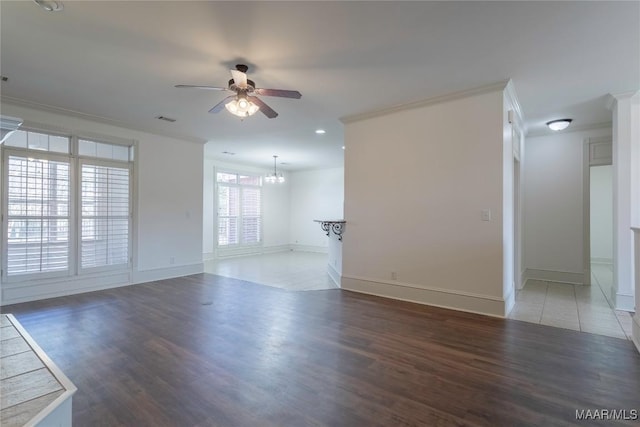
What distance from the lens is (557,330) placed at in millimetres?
3225

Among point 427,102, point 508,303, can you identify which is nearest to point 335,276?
point 508,303

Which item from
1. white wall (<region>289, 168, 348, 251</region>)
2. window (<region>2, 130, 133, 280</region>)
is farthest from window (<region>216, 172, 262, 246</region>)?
window (<region>2, 130, 133, 280</region>)

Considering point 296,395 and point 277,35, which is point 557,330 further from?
point 277,35

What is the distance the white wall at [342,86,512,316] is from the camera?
12.1 ft

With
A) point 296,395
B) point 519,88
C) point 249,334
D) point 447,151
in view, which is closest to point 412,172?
point 447,151

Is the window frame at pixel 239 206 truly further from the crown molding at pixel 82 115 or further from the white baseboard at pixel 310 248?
the crown molding at pixel 82 115

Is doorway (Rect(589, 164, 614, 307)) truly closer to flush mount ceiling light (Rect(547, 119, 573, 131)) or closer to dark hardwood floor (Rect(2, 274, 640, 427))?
flush mount ceiling light (Rect(547, 119, 573, 131))

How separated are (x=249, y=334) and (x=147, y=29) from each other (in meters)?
2.91

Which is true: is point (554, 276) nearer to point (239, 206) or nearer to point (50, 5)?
point (50, 5)

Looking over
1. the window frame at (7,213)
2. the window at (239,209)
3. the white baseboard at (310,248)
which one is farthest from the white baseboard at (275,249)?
the window frame at (7,213)

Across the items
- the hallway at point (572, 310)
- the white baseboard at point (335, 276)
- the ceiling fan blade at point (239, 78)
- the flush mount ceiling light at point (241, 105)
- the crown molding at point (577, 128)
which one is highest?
the crown molding at point (577, 128)

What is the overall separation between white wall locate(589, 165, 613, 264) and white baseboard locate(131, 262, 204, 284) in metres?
9.45

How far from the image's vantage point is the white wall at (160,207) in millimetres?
4914

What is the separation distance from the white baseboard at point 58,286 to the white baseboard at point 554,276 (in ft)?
23.8
